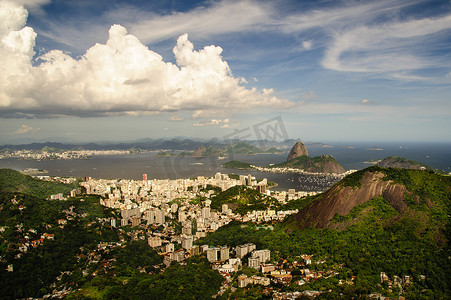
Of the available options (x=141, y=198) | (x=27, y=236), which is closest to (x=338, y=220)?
(x=27, y=236)

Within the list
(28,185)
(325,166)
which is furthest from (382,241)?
(325,166)

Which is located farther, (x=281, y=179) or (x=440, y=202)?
(x=281, y=179)

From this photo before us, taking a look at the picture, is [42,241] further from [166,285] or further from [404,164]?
[404,164]

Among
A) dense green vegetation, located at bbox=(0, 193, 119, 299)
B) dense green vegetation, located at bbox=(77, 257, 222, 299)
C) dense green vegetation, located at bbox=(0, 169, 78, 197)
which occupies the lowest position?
dense green vegetation, located at bbox=(77, 257, 222, 299)

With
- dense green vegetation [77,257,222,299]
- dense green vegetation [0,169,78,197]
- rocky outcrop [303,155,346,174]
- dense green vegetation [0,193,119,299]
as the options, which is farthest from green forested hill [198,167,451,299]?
rocky outcrop [303,155,346,174]

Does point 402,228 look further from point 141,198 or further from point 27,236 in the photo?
point 141,198

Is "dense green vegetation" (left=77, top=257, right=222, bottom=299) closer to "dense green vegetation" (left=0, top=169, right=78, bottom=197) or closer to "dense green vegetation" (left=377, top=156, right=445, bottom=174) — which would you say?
"dense green vegetation" (left=0, top=169, right=78, bottom=197)
